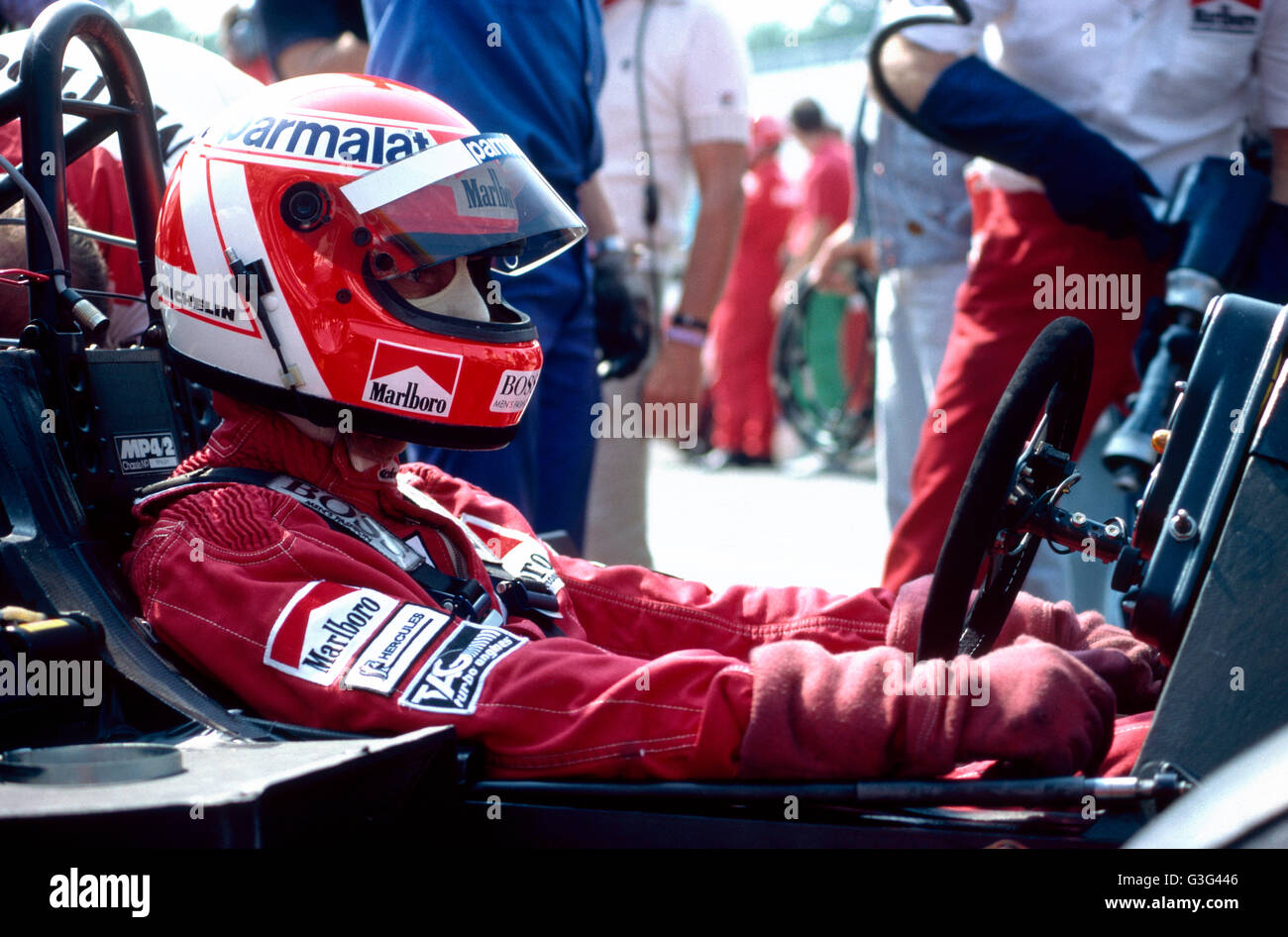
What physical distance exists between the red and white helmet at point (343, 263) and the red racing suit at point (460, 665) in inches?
4.5

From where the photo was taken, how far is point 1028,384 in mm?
1608

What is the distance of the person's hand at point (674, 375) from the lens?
3879mm

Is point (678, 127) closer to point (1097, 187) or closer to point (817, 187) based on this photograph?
point (1097, 187)

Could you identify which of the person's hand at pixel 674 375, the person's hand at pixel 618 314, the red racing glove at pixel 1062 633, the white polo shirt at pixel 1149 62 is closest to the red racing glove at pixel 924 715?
the red racing glove at pixel 1062 633

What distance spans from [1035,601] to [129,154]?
5.25ft

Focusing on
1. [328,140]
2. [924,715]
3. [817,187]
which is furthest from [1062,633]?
[817,187]

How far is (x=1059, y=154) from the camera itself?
2.92 meters

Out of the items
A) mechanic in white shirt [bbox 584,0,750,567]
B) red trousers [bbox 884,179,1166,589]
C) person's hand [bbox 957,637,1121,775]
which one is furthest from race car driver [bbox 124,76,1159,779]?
mechanic in white shirt [bbox 584,0,750,567]

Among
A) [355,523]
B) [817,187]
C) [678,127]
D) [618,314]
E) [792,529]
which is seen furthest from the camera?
[817,187]

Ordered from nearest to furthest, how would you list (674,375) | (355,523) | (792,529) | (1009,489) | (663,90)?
(1009,489), (355,523), (674,375), (663,90), (792,529)

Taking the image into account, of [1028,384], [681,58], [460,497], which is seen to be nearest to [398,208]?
[460,497]

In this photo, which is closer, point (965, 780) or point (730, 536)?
point (965, 780)

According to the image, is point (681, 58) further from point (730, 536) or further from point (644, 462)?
point (730, 536)

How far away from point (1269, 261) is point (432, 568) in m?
1.90
